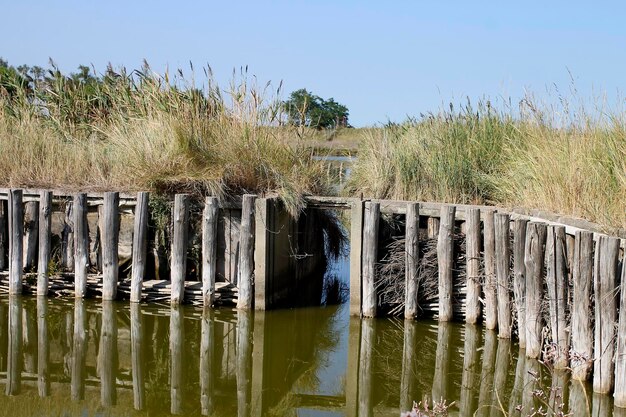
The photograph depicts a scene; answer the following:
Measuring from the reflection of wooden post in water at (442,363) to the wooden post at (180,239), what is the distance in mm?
2902

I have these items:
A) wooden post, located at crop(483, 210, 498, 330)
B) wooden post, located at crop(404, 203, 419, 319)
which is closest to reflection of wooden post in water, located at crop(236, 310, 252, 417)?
wooden post, located at crop(404, 203, 419, 319)

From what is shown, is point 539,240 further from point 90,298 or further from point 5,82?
point 5,82

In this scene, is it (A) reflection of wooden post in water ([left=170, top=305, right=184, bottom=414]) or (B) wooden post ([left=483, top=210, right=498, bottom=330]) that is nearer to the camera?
(A) reflection of wooden post in water ([left=170, top=305, right=184, bottom=414])

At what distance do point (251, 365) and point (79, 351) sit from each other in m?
1.72

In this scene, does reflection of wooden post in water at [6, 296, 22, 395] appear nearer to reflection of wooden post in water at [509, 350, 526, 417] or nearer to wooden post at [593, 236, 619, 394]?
reflection of wooden post in water at [509, 350, 526, 417]

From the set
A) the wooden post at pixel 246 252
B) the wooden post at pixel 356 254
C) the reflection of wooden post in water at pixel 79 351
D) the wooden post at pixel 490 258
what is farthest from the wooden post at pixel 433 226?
the reflection of wooden post in water at pixel 79 351

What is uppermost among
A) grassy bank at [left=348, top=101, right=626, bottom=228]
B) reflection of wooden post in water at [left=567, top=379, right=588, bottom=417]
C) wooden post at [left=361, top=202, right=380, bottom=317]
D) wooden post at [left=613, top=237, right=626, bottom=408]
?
grassy bank at [left=348, top=101, right=626, bottom=228]

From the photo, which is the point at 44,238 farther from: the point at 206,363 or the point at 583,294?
the point at 583,294

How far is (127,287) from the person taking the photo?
34.2 ft

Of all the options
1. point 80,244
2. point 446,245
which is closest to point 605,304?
point 446,245

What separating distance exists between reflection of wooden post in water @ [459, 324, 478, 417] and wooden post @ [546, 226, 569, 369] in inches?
30.5

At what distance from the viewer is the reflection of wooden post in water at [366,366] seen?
24.1ft

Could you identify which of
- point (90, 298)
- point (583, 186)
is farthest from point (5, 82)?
point (583, 186)

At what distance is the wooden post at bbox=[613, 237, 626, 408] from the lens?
22.0 ft
